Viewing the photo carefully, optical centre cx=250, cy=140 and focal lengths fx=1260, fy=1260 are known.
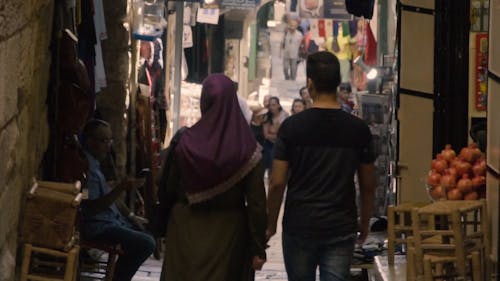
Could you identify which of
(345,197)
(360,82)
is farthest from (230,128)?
(360,82)

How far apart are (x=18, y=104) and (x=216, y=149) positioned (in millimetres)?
1321

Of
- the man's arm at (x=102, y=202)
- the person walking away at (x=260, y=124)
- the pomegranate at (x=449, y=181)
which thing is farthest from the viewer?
the person walking away at (x=260, y=124)

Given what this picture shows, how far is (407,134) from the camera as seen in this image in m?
11.2

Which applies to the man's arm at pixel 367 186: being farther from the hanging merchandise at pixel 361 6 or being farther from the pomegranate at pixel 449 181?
the hanging merchandise at pixel 361 6

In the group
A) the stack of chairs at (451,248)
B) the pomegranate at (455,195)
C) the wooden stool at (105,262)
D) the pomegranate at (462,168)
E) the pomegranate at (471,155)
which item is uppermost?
the pomegranate at (471,155)

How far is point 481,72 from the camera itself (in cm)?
1019

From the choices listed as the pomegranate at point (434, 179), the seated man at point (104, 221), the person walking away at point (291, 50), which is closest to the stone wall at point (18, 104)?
the seated man at point (104, 221)

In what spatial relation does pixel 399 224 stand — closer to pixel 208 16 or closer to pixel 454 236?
pixel 454 236

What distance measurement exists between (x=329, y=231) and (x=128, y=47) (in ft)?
25.3

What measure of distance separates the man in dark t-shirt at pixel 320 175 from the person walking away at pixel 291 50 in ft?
114

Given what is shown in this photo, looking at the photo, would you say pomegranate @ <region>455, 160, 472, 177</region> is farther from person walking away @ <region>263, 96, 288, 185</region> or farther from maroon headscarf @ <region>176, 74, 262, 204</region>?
person walking away @ <region>263, 96, 288, 185</region>

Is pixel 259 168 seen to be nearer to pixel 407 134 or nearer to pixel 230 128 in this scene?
pixel 230 128

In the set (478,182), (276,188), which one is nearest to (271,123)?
(478,182)

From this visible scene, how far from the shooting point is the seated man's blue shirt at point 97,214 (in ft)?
32.0
